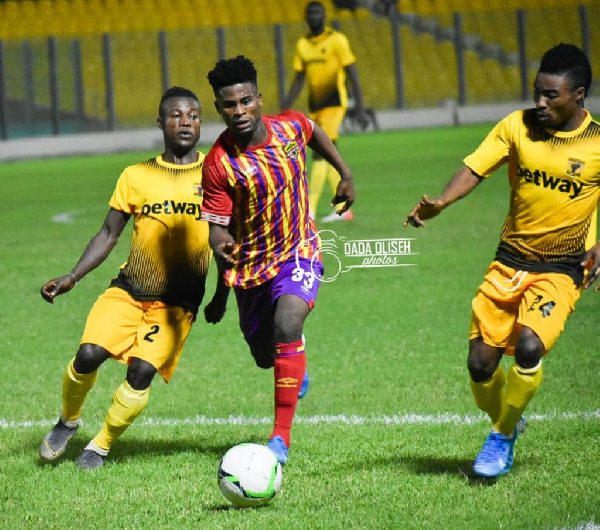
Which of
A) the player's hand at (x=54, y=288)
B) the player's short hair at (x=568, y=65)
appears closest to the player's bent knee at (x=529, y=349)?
the player's short hair at (x=568, y=65)

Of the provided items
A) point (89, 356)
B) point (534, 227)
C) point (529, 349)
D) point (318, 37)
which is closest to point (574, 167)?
point (534, 227)

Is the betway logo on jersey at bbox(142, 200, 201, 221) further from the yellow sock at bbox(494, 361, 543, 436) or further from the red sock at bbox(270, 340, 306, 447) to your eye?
the yellow sock at bbox(494, 361, 543, 436)

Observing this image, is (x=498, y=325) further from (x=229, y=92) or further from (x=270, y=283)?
(x=229, y=92)

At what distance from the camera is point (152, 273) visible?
215 inches

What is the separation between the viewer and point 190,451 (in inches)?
215

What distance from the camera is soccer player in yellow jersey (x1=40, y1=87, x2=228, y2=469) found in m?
5.28

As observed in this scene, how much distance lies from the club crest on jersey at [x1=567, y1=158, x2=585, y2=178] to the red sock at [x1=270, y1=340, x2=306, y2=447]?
4.72 ft

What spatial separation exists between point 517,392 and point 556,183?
953mm

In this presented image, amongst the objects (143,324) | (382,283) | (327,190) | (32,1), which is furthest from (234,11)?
(143,324)

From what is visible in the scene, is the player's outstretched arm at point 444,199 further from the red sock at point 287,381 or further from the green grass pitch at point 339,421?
the green grass pitch at point 339,421

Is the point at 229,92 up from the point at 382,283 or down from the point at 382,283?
up

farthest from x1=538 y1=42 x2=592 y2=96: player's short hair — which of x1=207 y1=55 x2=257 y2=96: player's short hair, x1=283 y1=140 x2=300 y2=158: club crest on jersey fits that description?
x1=207 y1=55 x2=257 y2=96: player's short hair

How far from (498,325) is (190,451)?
1677 mm

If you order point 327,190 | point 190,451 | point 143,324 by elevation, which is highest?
point 143,324
